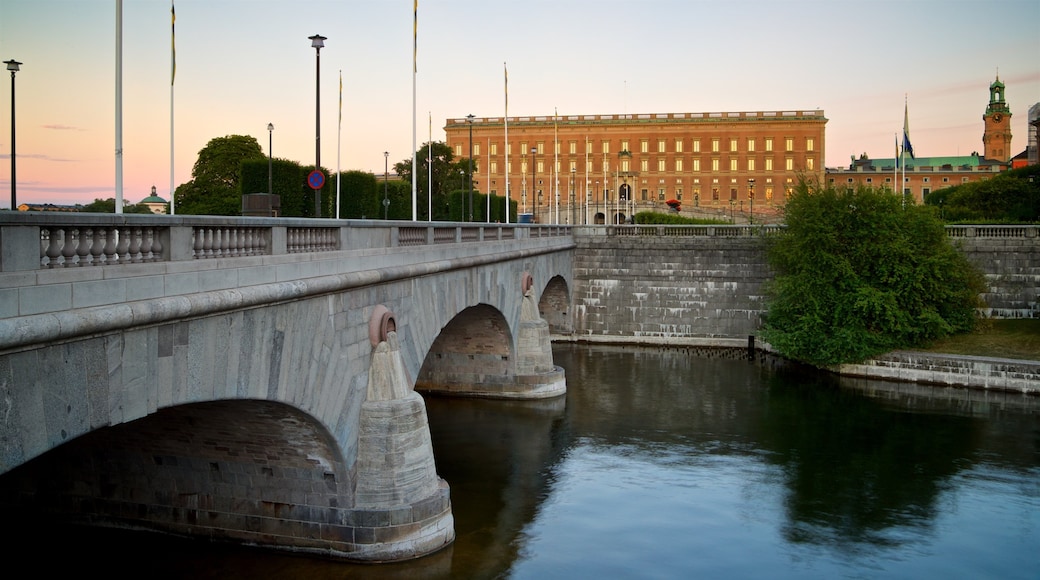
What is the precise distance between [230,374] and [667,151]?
108 metres

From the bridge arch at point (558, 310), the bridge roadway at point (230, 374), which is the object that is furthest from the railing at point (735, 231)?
the bridge roadway at point (230, 374)

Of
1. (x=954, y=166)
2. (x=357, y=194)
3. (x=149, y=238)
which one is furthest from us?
(x=954, y=166)

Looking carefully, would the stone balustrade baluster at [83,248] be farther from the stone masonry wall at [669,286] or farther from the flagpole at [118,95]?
the stone masonry wall at [669,286]

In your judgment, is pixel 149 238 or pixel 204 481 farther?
pixel 204 481

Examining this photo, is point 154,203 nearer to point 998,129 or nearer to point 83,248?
A: point 83,248

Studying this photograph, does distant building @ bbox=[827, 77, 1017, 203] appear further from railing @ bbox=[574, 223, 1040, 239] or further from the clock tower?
railing @ bbox=[574, 223, 1040, 239]

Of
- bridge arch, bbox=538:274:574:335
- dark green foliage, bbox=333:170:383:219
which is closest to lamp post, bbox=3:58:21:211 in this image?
dark green foliage, bbox=333:170:383:219

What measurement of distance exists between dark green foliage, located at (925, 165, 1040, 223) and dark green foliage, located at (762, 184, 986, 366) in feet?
103

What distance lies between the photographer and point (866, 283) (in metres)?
34.6

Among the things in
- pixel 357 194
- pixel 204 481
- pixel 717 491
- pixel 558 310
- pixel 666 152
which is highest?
pixel 666 152

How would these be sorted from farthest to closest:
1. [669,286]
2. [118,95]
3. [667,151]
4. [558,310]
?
[667,151]
[558,310]
[669,286]
[118,95]

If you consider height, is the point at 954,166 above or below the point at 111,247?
above

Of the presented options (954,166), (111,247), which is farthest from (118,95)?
Answer: (954,166)

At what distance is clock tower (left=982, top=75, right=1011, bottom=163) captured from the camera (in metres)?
139
